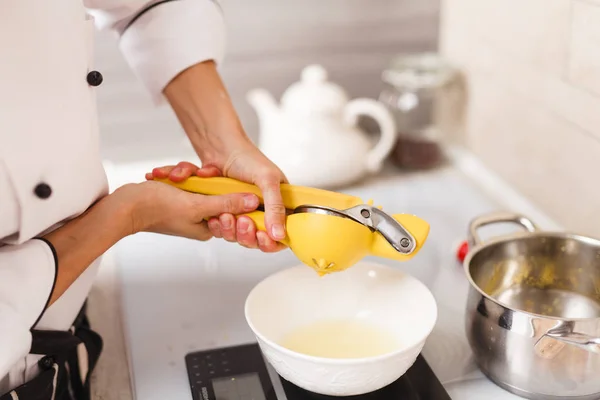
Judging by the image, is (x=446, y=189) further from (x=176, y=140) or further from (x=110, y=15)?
(x=110, y=15)

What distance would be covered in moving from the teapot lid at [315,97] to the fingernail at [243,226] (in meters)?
0.42

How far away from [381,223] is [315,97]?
18.0 inches

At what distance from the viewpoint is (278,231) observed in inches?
26.4

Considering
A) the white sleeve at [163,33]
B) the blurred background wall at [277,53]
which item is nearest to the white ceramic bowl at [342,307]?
the white sleeve at [163,33]

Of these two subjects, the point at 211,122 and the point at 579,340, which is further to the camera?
the point at 211,122

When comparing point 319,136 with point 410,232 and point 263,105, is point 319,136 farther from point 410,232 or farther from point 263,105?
point 410,232

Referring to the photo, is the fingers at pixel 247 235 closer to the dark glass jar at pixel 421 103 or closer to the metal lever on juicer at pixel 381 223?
the metal lever on juicer at pixel 381 223

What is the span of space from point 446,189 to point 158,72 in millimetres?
519

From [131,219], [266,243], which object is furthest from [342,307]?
[131,219]

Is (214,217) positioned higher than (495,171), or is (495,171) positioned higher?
(214,217)

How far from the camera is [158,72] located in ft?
2.66

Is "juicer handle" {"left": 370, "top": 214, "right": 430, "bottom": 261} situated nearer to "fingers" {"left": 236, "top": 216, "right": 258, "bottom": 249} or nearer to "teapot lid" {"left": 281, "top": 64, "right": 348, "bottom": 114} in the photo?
"fingers" {"left": 236, "top": 216, "right": 258, "bottom": 249}

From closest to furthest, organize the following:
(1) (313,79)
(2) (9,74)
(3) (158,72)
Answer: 1. (2) (9,74)
2. (3) (158,72)
3. (1) (313,79)

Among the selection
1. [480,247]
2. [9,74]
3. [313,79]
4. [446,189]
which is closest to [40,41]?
[9,74]
